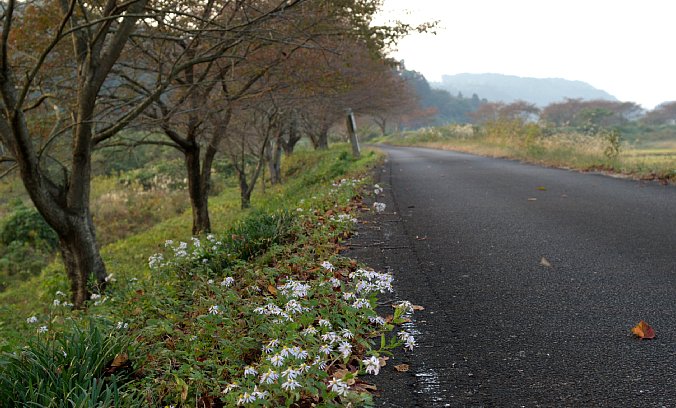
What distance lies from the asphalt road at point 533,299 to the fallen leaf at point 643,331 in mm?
45

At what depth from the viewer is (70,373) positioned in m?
2.46

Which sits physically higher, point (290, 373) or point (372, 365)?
point (290, 373)

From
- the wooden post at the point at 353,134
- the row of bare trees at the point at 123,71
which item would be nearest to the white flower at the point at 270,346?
the row of bare trees at the point at 123,71

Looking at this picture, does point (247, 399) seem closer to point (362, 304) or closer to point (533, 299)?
point (362, 304)

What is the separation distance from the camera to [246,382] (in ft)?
7.66

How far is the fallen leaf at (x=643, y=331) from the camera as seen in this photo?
2.80 m

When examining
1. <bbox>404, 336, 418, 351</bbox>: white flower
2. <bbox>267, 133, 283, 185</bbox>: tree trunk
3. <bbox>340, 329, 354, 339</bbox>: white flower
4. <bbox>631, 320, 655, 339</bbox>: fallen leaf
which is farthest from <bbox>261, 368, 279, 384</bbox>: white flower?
<bbox>267, 133, 283, 185</bbox>: tree trunk

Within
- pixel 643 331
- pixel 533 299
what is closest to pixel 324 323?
pixel 533 299

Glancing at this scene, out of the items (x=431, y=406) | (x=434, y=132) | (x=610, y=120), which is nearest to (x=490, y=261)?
(x=431, y=406)

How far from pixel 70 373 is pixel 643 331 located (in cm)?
309

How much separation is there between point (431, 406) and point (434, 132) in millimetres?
46904

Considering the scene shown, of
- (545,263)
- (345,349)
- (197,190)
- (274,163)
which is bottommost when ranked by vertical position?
(545,263)

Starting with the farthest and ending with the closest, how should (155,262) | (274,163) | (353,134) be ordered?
(274,163)
(353,134)
(155,262)

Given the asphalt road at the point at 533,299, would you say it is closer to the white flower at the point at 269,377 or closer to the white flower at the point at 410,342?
the white flower at the point at 410,342
